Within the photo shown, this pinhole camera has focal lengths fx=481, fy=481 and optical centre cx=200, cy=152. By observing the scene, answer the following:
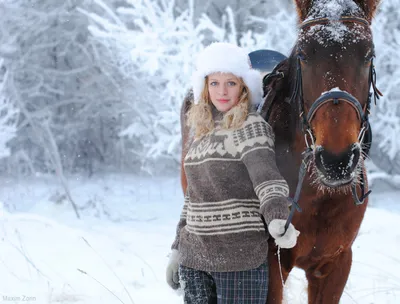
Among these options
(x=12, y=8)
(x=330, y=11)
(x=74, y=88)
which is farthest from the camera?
(x=74, y=88)

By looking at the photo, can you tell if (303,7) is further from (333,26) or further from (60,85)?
(60,85)

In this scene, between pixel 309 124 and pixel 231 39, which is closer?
pixel 309 124

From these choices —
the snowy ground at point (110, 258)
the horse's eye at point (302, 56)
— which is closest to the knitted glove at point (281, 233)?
the horse's eye at point (302, 56)

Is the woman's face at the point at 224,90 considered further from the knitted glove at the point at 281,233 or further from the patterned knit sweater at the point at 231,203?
the knitted glove at the point at 281,233

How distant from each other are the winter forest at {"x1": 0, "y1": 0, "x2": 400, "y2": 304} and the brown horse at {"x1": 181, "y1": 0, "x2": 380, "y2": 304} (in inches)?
38.1

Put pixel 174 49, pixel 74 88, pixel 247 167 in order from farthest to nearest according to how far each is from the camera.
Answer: pixel 74 88, pixel 174 49, pixel 247 167

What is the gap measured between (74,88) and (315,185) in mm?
16703

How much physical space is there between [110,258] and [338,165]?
4.76m

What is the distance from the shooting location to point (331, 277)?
2.69 m

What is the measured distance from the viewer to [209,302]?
2238mm

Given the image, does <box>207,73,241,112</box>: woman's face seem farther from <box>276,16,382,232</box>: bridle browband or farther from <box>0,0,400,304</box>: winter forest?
<box>0,0,400,304</box>: winter forest

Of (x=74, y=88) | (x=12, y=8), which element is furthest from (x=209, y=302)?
(x=74, y=88)

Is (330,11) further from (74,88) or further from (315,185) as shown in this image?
(74,88)

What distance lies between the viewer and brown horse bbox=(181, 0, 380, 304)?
1.92 meters
